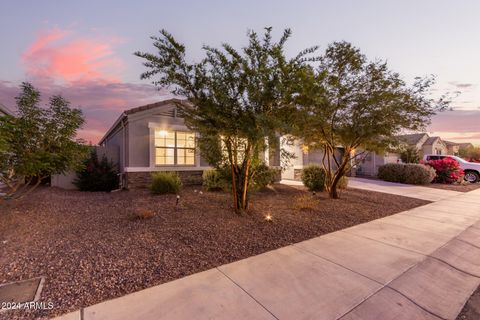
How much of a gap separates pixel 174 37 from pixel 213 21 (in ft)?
12.8

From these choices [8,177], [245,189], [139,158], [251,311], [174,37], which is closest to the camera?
→ [251,311]

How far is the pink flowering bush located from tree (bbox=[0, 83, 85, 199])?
19565 millimetres

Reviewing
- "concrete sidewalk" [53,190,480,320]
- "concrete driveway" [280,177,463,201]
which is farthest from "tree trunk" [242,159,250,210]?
"concrete driveway" [280,177,463,201]

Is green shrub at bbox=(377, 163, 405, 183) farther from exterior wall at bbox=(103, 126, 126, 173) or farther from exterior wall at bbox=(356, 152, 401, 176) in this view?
exterior wall at bbox=(103, 126, 126, 173)

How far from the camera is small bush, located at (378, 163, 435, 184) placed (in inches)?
509

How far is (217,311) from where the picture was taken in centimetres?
222

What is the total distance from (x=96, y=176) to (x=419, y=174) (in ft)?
58.4

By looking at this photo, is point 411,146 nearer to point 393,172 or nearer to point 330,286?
point 393,172

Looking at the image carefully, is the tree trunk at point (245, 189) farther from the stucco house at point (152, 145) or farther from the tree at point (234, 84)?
the stucco house at point (152, 145)

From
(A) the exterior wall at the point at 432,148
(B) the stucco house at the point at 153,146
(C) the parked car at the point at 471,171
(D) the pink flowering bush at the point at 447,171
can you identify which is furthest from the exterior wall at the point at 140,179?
(A) the exterior wall at the point at 432,148

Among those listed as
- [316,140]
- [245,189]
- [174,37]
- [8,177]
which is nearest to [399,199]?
[316,140]

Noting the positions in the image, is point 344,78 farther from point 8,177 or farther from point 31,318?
point 8,177

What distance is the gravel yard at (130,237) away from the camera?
275 cm

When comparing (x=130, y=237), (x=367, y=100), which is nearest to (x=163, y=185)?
(x=130, y=237)
